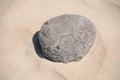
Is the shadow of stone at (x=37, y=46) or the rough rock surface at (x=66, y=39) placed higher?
the rough rock surface at (x=66, y=39)

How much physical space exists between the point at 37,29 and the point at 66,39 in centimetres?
64

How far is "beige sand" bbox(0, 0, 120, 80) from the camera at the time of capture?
9.52ft

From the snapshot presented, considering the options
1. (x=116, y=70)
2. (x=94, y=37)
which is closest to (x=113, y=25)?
(x=94, y=37)

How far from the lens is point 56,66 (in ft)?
9.57

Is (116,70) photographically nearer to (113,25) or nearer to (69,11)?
(113,25)

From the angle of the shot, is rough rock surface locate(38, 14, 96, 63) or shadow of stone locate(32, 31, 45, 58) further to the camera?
shadow of stone locate(32, 31, 45, 58)

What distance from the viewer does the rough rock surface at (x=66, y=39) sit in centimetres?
283

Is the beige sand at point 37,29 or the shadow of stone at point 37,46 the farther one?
the shadow of stone at point 37,46

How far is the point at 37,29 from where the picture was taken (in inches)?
132

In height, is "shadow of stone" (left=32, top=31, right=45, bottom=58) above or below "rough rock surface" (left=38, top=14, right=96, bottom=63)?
below

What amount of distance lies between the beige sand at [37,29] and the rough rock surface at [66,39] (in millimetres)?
126

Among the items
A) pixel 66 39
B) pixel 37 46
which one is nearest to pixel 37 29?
pixel 37 46

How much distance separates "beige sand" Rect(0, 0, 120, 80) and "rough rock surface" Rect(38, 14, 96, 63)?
13 centimetres

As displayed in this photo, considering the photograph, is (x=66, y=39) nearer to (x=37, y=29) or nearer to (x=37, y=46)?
(x=37, y=46)
